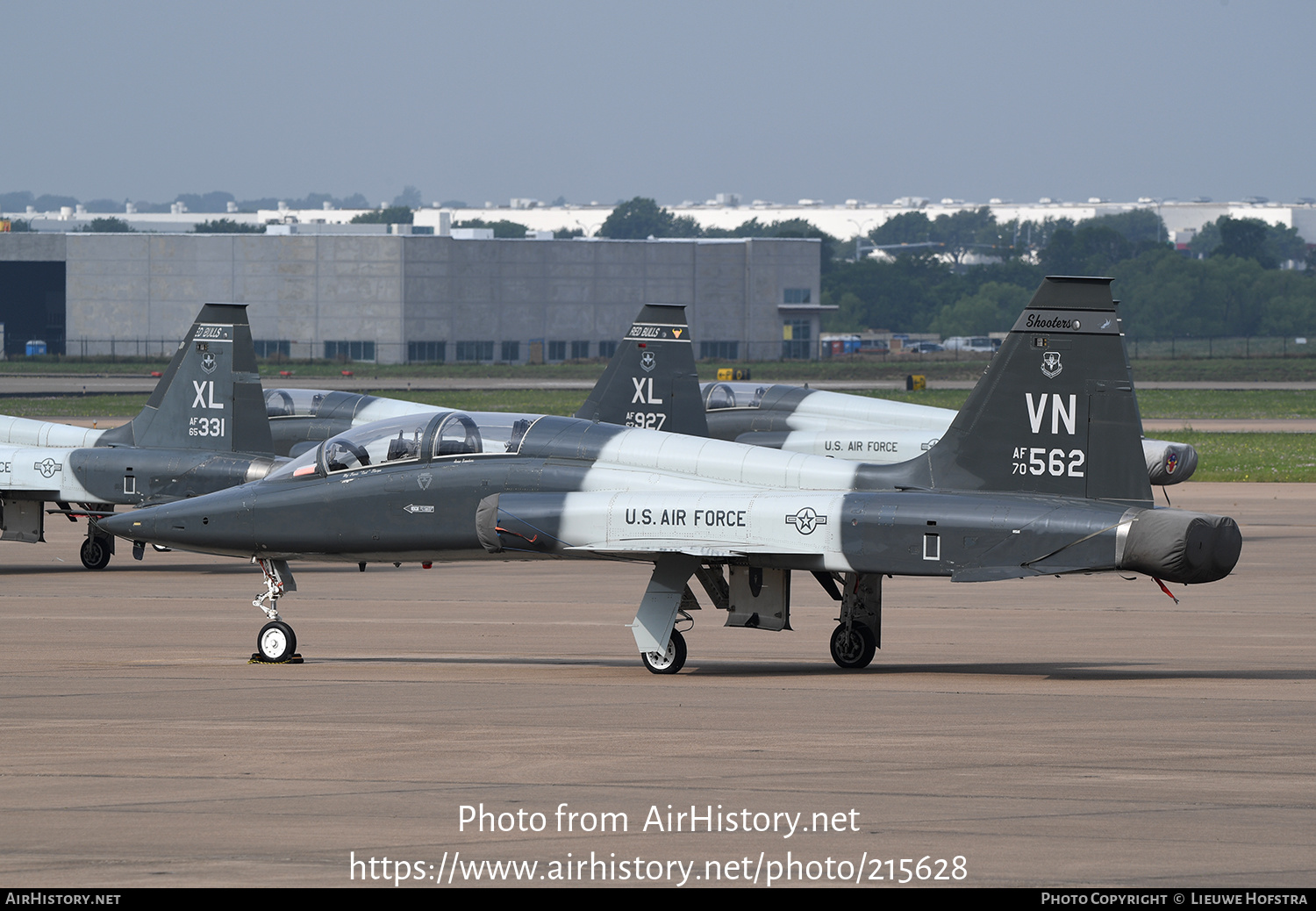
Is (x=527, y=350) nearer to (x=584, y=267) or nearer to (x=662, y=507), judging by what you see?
Result: (x=584, y=267)

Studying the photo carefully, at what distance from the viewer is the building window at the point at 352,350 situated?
398 ft

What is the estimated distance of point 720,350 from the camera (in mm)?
132250

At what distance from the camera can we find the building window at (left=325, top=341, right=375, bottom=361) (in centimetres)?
12131

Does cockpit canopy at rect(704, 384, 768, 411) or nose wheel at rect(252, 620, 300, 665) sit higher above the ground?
cockpit canopy at rect(704, 384, 768, 411)

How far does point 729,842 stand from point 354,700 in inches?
222

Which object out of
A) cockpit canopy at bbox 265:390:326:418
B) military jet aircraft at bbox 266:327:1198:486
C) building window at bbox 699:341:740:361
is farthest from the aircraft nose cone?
building window at bbox 699:341:740:361

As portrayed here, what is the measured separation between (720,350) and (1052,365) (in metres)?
118

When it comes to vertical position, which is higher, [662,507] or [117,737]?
[662,507]

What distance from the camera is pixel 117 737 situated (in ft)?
39.1

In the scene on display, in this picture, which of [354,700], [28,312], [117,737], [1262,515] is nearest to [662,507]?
[354,700]

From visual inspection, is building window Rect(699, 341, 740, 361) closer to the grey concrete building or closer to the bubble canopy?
the grey concrete building

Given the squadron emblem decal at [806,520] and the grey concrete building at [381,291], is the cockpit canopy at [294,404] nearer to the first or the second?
the squadron emblem decal at [806,520]

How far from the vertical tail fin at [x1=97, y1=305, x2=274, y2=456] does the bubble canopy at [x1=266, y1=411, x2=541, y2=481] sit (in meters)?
10.0

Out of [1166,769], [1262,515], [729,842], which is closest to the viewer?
[729,842]
